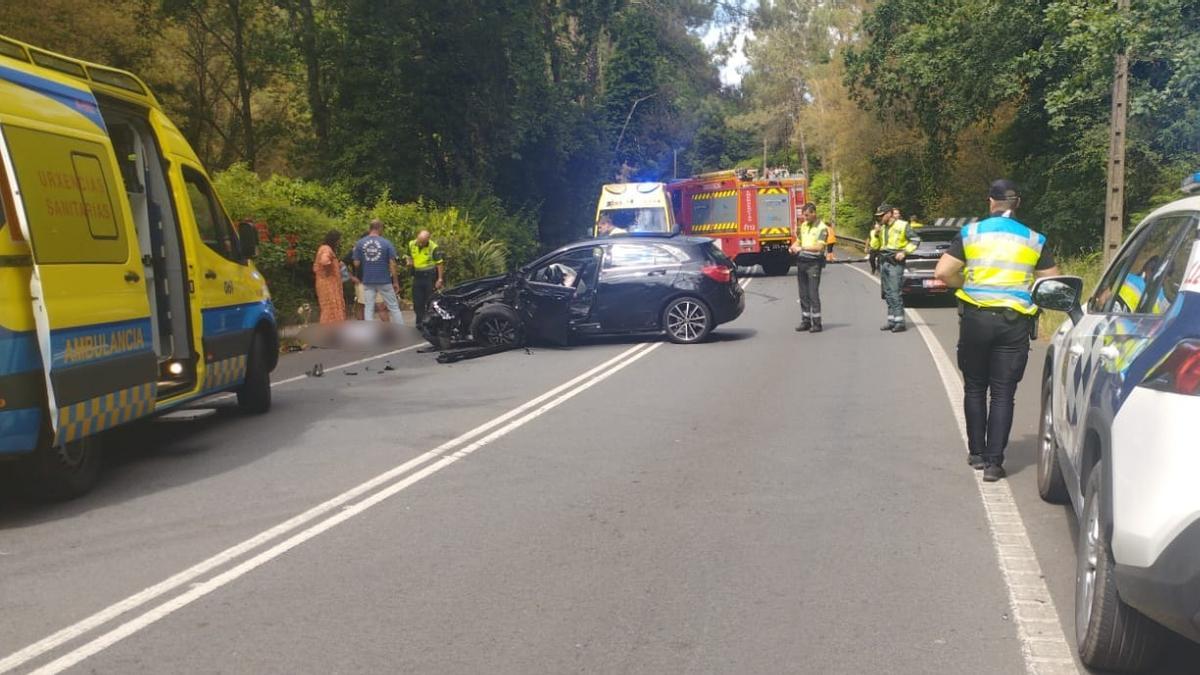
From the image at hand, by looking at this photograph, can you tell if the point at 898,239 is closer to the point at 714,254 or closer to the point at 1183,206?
the point at 714,254

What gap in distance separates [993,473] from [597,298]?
Answer: 915 cm

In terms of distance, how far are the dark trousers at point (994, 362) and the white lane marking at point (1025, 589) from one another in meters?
0.35

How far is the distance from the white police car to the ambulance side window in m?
7.16

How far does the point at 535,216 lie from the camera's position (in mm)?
37250

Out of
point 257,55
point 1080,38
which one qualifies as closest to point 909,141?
point 257,55

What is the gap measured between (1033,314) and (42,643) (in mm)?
5539

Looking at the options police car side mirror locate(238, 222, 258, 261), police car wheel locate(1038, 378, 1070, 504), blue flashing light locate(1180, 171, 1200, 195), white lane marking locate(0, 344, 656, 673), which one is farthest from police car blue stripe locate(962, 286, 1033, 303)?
police car side mirror locate(238, 222, 258, 261)

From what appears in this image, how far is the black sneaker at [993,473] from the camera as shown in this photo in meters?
7.27

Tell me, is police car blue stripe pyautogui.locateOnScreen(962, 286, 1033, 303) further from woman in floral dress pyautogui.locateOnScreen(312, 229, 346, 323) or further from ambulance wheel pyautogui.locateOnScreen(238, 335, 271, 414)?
woman in floral dress pyautogui.locateOnScreen(312, 229, 346, 323)

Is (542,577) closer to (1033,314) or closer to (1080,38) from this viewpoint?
(1033,314)

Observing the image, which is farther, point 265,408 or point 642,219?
point 642,219

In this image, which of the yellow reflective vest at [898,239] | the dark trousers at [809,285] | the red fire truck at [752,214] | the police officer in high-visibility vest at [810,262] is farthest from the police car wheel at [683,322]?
the red fire truck at [752,214]

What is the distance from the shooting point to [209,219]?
9953 mm

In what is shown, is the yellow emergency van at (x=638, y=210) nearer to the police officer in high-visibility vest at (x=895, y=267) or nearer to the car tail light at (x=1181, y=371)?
the police officer in high-visibility vest at (x=895, y=267)
